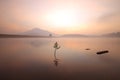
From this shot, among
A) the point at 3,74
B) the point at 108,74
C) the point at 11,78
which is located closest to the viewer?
the point at 11,78

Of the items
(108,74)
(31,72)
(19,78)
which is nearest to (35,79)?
(19,78)

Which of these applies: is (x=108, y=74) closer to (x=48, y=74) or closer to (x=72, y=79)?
(x=72, y=79)

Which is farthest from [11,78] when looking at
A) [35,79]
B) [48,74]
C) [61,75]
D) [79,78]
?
[79,78]

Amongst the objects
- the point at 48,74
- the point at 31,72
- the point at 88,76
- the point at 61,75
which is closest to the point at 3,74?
the point at 31,72

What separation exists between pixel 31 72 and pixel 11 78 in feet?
7.17

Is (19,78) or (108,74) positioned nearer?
(19,78)

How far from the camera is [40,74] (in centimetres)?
1267

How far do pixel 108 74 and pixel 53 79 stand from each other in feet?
15.5

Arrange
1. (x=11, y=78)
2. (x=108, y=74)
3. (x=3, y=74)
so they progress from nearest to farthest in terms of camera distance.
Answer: (x=11, y=78), (x=3, y=74), (x=108, y=74)

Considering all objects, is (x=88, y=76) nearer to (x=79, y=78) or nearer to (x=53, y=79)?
(x=79, y=78)

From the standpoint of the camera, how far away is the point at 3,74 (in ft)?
39.9

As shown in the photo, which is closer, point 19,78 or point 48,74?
point 19,78

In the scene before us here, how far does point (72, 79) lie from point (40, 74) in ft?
8.71

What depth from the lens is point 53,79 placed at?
11.5 meters
